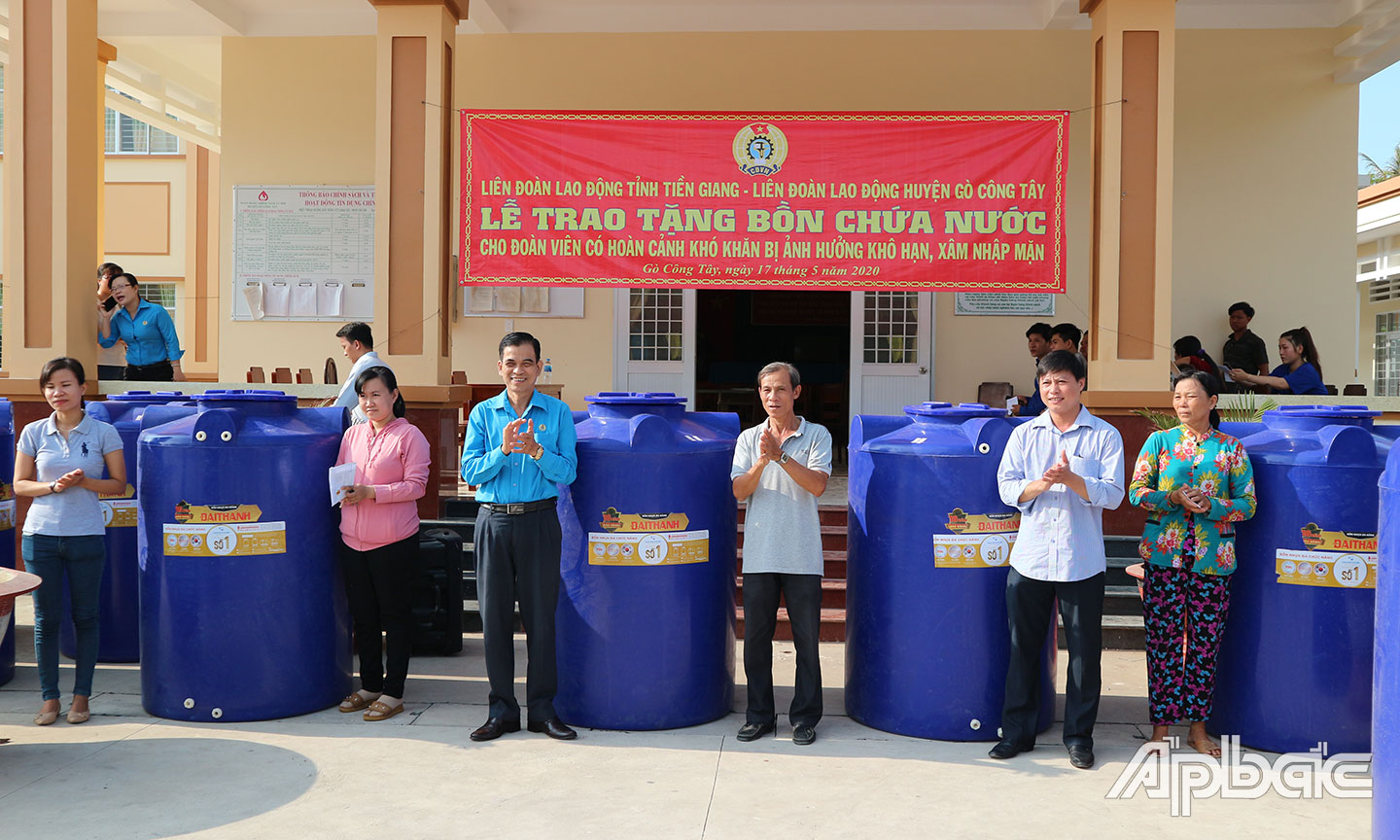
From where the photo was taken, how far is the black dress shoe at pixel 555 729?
4.50m

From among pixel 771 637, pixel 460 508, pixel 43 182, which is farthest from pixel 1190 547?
pixel 43 182

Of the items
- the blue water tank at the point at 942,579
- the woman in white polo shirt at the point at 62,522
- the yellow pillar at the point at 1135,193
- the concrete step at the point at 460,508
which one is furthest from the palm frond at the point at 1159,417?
the woman in white polo shirt at the point at 62,522

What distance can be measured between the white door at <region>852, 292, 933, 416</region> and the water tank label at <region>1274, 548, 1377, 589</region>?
539 centimetres

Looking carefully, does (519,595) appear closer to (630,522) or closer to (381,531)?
(630,522)

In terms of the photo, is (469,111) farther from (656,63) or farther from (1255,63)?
(1255,63)

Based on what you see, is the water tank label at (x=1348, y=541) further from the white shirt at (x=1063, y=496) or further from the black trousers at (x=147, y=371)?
the black trousers at (x=147, y=371)

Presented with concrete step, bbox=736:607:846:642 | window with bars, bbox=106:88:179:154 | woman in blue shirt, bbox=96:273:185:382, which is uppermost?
window with bars, bbox=106:88:179:154

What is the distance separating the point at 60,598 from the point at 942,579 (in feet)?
12.1

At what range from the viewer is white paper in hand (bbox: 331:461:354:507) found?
4.62m

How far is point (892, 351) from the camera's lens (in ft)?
31.8

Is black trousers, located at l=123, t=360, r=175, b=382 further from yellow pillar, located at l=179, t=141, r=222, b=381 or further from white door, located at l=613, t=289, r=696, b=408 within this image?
yellow pillar, located at l=179, t=141, r=222, b=381

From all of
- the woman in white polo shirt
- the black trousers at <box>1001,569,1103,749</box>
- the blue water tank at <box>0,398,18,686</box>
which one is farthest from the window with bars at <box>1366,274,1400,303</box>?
the blue water tank at <box>0,398,18,686</box>

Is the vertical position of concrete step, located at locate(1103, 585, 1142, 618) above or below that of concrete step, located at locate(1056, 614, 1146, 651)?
above

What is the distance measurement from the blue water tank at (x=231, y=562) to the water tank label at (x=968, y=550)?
2.57 m
